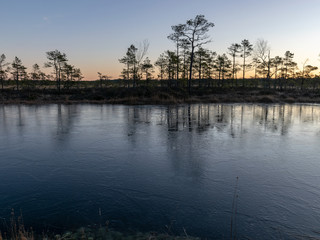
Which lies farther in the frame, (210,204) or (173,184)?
(173,184)

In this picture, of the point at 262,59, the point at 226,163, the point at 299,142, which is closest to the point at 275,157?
the point at 226,163

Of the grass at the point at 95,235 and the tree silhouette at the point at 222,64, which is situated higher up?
the tree silhouette at the point at 222,64

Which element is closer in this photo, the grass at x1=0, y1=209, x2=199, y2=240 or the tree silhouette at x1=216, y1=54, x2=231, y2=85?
the grass at x1=0, y1=209, x2=199, y2=240

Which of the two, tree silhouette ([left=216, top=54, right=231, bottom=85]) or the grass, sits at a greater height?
tree silhouette ([left=216, top=54, right=231, bottom=85])

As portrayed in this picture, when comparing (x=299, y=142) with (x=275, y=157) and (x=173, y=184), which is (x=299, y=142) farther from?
(x=173, y=184)

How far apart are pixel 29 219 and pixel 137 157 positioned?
4.06m

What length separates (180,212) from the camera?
4258 mm

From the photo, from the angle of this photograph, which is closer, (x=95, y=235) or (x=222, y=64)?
(x=95, y=235)

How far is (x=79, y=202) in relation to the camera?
4.64 meters

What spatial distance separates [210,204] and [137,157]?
3676 mm

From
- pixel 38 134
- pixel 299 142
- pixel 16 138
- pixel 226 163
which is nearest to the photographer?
pixel 226 163

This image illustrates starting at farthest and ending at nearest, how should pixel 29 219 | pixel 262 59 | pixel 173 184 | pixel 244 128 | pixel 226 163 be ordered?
pixel 262 59
pixel 244 128
pixel 226 163
pixel 173 184
pixel 29 219

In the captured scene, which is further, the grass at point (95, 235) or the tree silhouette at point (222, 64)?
the tree silhouette at point (222, 64)

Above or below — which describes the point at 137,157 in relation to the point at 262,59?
below
